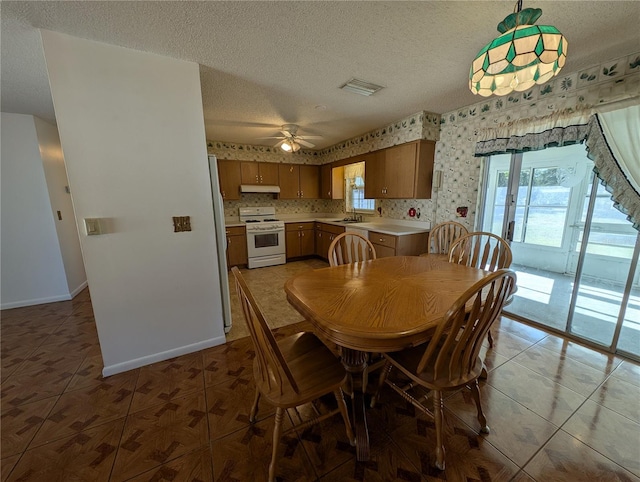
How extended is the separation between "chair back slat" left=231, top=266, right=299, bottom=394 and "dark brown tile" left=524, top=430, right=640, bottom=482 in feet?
4.22

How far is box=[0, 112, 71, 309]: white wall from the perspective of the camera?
9.23 feet

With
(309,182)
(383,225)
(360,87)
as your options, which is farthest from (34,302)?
(383,225)

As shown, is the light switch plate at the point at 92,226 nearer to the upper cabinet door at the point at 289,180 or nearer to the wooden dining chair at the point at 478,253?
the wooden dining chair at the point at 478,253

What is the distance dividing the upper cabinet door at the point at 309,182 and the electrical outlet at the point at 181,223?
11.4 feet

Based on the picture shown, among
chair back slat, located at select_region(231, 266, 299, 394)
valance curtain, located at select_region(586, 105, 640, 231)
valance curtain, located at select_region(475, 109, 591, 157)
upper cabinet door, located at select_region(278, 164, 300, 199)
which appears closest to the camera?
chair back slat, located at select_region(231, 266, 299, 394)

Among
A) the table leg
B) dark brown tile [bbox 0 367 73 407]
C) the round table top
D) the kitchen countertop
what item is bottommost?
dark brown tile [bbox 0 367 73 407]

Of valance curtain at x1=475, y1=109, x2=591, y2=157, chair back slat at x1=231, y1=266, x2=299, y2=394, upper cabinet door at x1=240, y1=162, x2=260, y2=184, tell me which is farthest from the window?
chair back slat at x1=231, y1=266, x2=299, y2=394

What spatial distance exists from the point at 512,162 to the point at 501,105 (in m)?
0.61

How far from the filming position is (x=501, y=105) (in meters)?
2.53

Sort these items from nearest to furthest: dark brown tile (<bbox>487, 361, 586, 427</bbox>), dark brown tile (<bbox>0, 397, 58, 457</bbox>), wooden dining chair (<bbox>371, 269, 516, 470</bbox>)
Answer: wooden dining chair (<bbox>371, 269, 516, 470</bbox>), dark brown tile (<bbox>0, 397, 58, 457</bbox>), dark brown tile (<bbox>487, 361, 586, 427</bbox>)

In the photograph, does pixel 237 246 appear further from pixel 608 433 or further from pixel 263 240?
pixel 608 433

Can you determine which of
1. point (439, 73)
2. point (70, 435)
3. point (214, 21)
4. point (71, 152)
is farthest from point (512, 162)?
point (70, 435)

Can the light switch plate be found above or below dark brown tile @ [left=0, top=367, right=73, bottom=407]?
above

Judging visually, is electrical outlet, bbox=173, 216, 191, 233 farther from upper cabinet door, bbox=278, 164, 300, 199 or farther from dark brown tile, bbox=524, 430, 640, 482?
upper cabinet door, bbox=278, 164, 300, 199
